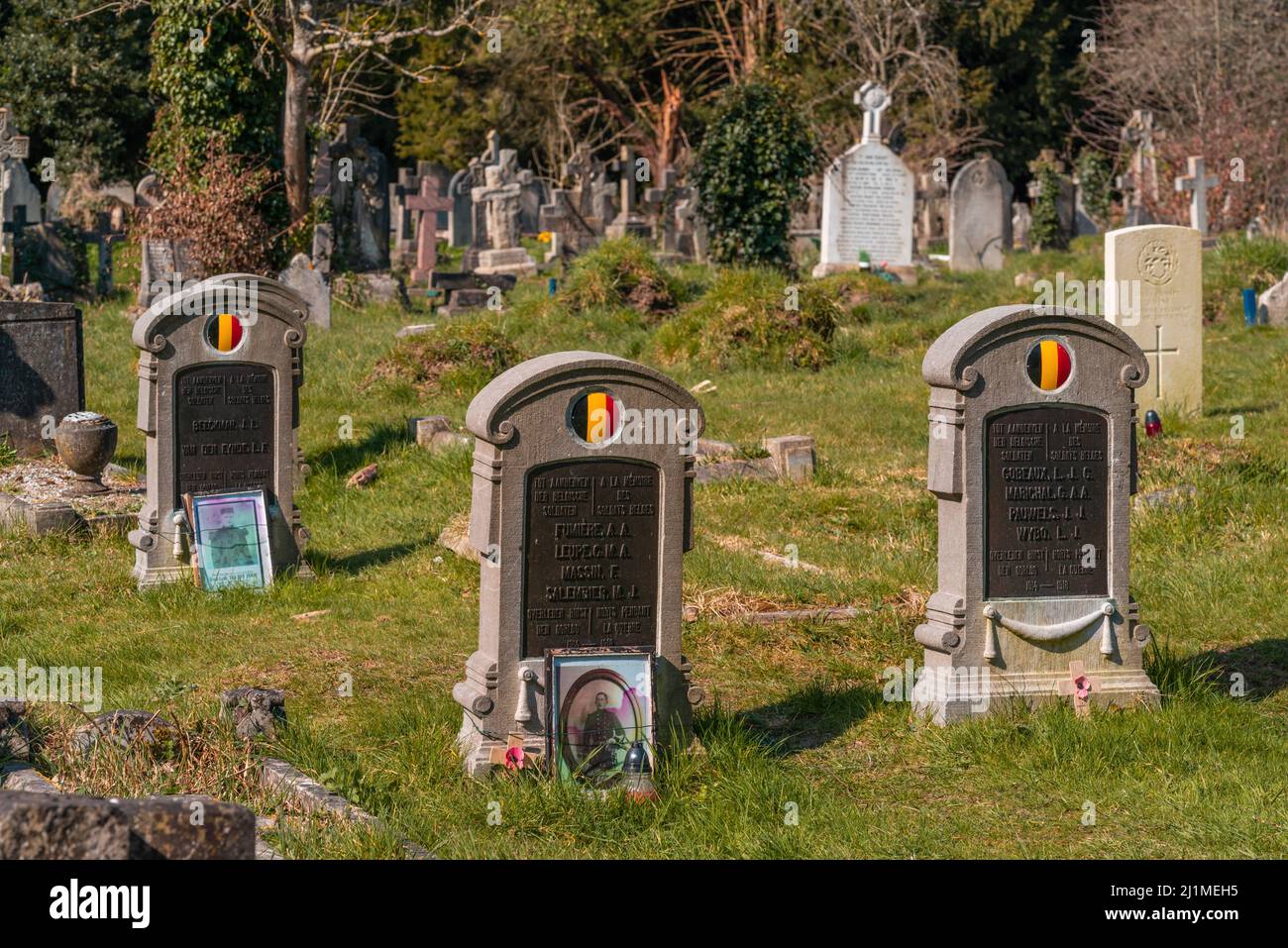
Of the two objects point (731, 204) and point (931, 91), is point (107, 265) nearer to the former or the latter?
point (731, 204)

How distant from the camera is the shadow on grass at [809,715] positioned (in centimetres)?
696

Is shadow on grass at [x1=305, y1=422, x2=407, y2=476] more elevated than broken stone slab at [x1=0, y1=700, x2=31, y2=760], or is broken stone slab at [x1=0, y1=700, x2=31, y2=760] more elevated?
shadow on grass at [x1=305, y1=422, x2=407, y2=476]

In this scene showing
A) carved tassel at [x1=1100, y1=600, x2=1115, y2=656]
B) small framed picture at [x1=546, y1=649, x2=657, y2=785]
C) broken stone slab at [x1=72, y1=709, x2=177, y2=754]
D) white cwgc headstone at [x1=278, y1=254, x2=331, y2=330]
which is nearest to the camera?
broken stone slab at [x1=72, y1=709, x2=177, y2=754]

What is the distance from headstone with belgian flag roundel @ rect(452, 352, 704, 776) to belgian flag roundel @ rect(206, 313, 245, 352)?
3878mm

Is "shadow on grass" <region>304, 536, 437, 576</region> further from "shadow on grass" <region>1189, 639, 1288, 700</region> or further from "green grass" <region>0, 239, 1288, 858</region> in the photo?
"shadow on grass" <region>1189, 639, 1288, 700</region>

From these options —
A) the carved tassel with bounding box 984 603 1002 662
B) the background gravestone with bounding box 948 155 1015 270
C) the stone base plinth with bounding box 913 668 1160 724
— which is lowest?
the stone base plinth with bounding box 913 668 1160 724

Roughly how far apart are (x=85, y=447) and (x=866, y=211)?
13.9 metres

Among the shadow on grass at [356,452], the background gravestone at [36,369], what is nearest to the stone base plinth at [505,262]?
the shadow on grass at [356,452]

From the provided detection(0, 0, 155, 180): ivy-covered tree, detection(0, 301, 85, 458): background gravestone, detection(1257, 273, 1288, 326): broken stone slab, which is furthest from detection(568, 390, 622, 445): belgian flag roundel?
detection(0, 0, 155, 180): ivy-covered tree

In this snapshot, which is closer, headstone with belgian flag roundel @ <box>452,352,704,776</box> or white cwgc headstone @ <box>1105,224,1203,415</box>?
headstone with belgian flag roundel @ <box>452,352,704,776</box>

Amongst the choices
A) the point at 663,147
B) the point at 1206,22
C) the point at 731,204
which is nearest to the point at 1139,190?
the point at 1206,22

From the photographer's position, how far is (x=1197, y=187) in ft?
84.1

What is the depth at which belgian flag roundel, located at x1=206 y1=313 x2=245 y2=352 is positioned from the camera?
9.83m

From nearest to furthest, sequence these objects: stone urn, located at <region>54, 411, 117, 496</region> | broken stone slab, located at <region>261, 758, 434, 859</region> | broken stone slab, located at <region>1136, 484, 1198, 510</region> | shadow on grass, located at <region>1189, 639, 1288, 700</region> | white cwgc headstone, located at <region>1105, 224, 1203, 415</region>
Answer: broken stone slab, located at <region>261, 758, 434, 859</region>
shadow on grass, located at <region>1189, 639, 1288, 700</region>
broken stone slab, located at <region>1136, 484, 1198, 510</region>
stone urn, located at <region>54, 411, 117, 496</region>
white cwgc headstone, located at <region>1105, 224, 1203, 415</region>
